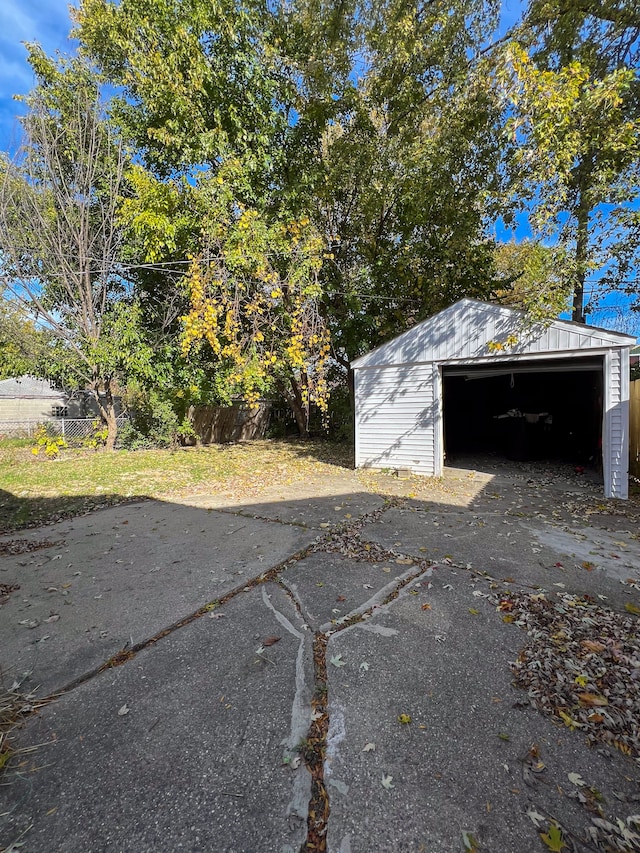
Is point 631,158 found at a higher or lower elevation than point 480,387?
higher

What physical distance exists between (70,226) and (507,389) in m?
12.4

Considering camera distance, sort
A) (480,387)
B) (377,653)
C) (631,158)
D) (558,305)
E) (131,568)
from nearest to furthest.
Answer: (377,653), (131,568), (558,305), (631,158), (480,387)

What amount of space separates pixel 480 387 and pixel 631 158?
269 inches

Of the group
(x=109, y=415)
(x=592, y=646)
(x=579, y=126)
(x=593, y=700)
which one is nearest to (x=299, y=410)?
(x=109, y=415)

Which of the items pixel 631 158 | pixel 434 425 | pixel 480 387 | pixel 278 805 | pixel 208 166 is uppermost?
pixel 208 166

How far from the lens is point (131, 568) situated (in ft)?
11.9

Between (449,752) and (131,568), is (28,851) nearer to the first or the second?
(449,752)

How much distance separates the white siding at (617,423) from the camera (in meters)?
5.70

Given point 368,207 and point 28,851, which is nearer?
point 28,851

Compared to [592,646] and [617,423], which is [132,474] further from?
[617,423]

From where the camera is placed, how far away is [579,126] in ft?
21.1

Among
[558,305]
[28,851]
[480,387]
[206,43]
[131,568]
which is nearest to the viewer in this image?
[28,851]

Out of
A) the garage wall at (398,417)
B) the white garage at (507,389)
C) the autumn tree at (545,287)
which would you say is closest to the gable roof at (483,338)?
the white garage at (507,389)

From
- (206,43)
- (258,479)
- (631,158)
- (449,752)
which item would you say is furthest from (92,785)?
(206,43)
